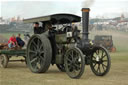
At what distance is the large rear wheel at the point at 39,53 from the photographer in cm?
775

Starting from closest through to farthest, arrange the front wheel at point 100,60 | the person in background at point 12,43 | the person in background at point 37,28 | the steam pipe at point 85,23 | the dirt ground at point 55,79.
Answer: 1. the dirt ground at point 55,79
2. the front wheel at point 100,60
3. the steam pipe at point 85,23
4. the person in background at point 37,28
5. the person in background at point 12,43

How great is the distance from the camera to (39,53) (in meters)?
8.27

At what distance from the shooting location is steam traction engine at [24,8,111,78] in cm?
723

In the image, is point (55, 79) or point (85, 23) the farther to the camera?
point (85, 23)

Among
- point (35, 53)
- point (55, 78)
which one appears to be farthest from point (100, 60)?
point (35, 53)

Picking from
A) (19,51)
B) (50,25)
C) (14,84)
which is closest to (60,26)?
(50,25)

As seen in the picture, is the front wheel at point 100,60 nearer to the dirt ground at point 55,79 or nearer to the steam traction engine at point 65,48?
the steam traction engine at point 65,48

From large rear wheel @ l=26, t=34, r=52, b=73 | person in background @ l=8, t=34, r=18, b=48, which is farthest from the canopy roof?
person in background @ l=8, t=34, r=18, b=48

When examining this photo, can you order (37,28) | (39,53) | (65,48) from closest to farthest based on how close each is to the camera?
(65,48) < (39,53) < (37,28)

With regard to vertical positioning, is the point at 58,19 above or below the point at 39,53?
above

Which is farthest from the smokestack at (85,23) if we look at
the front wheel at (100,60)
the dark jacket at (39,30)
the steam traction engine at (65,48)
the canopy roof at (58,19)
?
the dark jacket at (39,30)

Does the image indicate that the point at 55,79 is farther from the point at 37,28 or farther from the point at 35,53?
the point at 37,28

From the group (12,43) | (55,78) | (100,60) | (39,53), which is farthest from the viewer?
(12,43)

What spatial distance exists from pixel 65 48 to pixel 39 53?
96 cm
